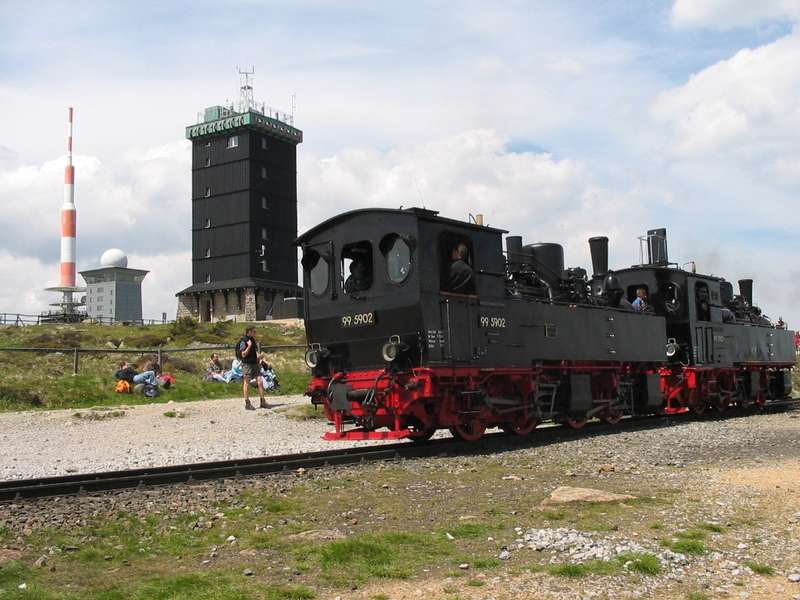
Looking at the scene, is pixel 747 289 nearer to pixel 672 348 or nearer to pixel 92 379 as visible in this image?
pixel 672 348

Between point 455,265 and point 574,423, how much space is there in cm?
522

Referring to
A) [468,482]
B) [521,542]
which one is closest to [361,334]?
[468,482]

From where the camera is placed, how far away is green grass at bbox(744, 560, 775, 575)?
537 cm

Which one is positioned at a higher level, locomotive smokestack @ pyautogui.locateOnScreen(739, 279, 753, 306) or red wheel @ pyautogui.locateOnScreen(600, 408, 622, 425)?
locomotive smokestack @ pyautogui.locateOnScreen(739, 279, 753, 306)

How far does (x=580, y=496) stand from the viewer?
7.80m

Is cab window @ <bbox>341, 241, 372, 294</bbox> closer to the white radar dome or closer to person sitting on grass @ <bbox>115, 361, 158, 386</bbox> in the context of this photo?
person sitting on grass @ <bbox>115, 361, 158, 386</bbox>

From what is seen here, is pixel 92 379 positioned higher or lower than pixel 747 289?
lower

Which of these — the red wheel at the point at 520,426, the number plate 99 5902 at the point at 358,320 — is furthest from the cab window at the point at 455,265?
the red wheel at the point at 520,426

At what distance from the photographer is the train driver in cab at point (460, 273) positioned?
12625 millimetres

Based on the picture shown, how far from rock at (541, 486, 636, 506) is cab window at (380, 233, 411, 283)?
17.0ft

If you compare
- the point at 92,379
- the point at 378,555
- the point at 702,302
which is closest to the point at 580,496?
the point at 378,555

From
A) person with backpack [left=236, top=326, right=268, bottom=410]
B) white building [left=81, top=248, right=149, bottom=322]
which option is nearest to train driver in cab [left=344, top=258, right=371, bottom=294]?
person with backpack [left=236, top=326, right=268, bottom=410]

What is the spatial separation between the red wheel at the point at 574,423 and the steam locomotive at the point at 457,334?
0.12 ft

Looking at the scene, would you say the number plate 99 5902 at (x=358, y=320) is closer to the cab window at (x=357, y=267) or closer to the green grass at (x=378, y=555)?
the cab window at (x=357, y=267)
